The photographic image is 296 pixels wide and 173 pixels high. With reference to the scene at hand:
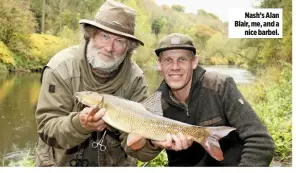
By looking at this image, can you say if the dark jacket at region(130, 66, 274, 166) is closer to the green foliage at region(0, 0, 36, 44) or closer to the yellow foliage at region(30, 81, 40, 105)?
the green foliage at region(0, 0, 36, 44)

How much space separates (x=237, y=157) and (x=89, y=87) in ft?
3.15

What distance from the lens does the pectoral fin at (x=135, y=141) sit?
72.4 inches

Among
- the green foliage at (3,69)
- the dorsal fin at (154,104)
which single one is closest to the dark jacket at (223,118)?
the dorsal fin at (154,104)

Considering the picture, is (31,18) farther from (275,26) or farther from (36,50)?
(275,26)

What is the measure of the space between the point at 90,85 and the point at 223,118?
793 mm

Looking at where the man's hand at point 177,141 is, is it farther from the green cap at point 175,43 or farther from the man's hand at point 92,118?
the green cap at point 175,43

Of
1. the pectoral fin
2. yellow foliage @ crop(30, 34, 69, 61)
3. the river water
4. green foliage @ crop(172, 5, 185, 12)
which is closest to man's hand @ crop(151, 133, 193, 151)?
the pectoral fin

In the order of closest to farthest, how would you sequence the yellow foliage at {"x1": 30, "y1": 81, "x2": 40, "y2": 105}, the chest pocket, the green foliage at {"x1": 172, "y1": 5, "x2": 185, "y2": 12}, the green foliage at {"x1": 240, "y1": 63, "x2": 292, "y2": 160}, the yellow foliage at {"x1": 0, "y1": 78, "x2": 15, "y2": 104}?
the chest pocket, the green foliage at {"x1": 240, "y1": 63, "x2": 292, "y2": 160}, the green foliage at {"x1": 172, "y1": 5, "x2": 185, "y2": 12}, the yellow foliage at {"x1": 0, "y1": 78, "x2": 15, "y2": 104}, the yellow foliage at {"x1": 30, "y1": 81, "x2": 40, "y2": 105}

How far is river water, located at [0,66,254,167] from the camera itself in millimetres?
Result: 4438

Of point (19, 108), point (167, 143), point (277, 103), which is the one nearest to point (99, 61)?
point (167, 143)

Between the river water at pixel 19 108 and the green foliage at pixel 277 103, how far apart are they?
0.20 meters

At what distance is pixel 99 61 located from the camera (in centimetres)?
208

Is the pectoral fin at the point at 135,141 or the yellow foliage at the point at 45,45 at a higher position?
the yellow foliage at the point at 45,45

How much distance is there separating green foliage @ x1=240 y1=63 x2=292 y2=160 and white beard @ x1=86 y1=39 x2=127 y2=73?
64.8 inches
